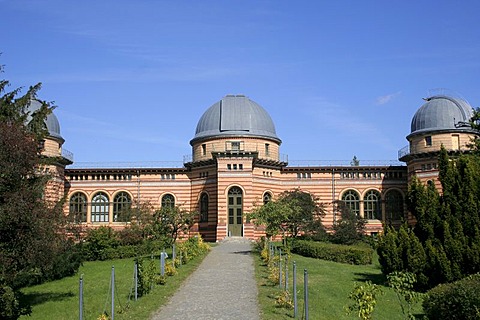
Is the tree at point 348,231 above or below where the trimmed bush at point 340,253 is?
above

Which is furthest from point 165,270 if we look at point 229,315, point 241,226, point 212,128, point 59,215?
point 212,128

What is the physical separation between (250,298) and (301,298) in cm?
175

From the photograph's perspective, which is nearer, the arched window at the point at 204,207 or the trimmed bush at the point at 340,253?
the trimmed bush at the point at 340,253

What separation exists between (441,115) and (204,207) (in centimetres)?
2295

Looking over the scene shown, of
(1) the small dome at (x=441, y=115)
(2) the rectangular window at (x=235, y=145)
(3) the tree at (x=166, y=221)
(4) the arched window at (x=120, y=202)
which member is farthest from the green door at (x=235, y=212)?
(1) the small dome at (x=441, y=115)

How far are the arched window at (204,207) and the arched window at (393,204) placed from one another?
1718cm

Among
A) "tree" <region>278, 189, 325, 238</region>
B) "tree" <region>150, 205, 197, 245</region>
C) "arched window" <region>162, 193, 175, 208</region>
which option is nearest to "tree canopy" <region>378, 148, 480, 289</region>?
"tree" <region>150, 205, 197, 245</region>

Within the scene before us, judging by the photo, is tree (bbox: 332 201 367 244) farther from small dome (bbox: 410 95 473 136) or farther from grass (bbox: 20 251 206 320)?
grass (bbox: 20 251 206 320)

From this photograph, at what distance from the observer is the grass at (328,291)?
1772cm

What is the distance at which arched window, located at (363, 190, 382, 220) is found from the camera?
182ft

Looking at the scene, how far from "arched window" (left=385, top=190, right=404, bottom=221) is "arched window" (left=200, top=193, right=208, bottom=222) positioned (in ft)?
56.4

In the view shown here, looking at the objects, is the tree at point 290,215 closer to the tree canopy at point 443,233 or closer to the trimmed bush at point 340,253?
the trimmed bush at point 340,253

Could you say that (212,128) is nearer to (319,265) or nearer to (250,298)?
(319,265)

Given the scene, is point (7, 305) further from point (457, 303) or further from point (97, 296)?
point (457, 303)
